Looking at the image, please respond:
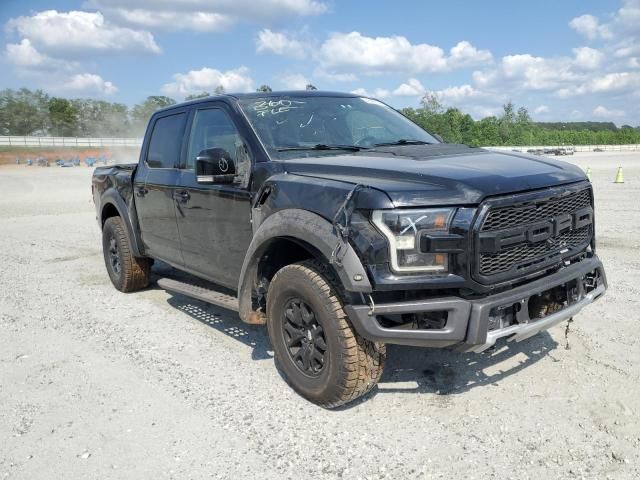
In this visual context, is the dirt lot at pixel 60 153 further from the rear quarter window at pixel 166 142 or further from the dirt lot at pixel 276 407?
the dirt lot at pixel 276 407

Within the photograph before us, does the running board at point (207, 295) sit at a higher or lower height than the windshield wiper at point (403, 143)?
lower

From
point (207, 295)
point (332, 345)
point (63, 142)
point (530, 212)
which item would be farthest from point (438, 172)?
point (63, 142)

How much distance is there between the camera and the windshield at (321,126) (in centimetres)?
405

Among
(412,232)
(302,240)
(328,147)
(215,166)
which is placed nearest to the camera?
(412,232)

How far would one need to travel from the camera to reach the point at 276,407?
11.6ft

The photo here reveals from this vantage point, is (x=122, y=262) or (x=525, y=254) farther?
(x=122, y=262)

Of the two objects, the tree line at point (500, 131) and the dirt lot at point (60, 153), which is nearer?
the dirt lot at point (60, 153)

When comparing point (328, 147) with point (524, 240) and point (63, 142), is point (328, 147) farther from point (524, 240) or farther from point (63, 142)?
point (63, 142)

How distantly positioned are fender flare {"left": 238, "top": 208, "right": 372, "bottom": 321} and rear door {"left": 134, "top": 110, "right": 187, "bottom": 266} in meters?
1.40

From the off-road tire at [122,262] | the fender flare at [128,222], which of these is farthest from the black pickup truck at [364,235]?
the off-road tire at [122,262]

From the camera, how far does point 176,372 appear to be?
4.14 meters

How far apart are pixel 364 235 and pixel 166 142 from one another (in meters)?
3.07

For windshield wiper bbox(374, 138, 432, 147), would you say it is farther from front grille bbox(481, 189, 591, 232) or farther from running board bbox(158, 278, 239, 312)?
running board bbox(158, 278, 239, 312)

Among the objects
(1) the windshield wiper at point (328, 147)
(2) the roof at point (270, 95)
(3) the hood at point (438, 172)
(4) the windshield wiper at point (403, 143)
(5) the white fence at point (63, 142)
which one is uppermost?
(5) the white fence at point (63, 142)
